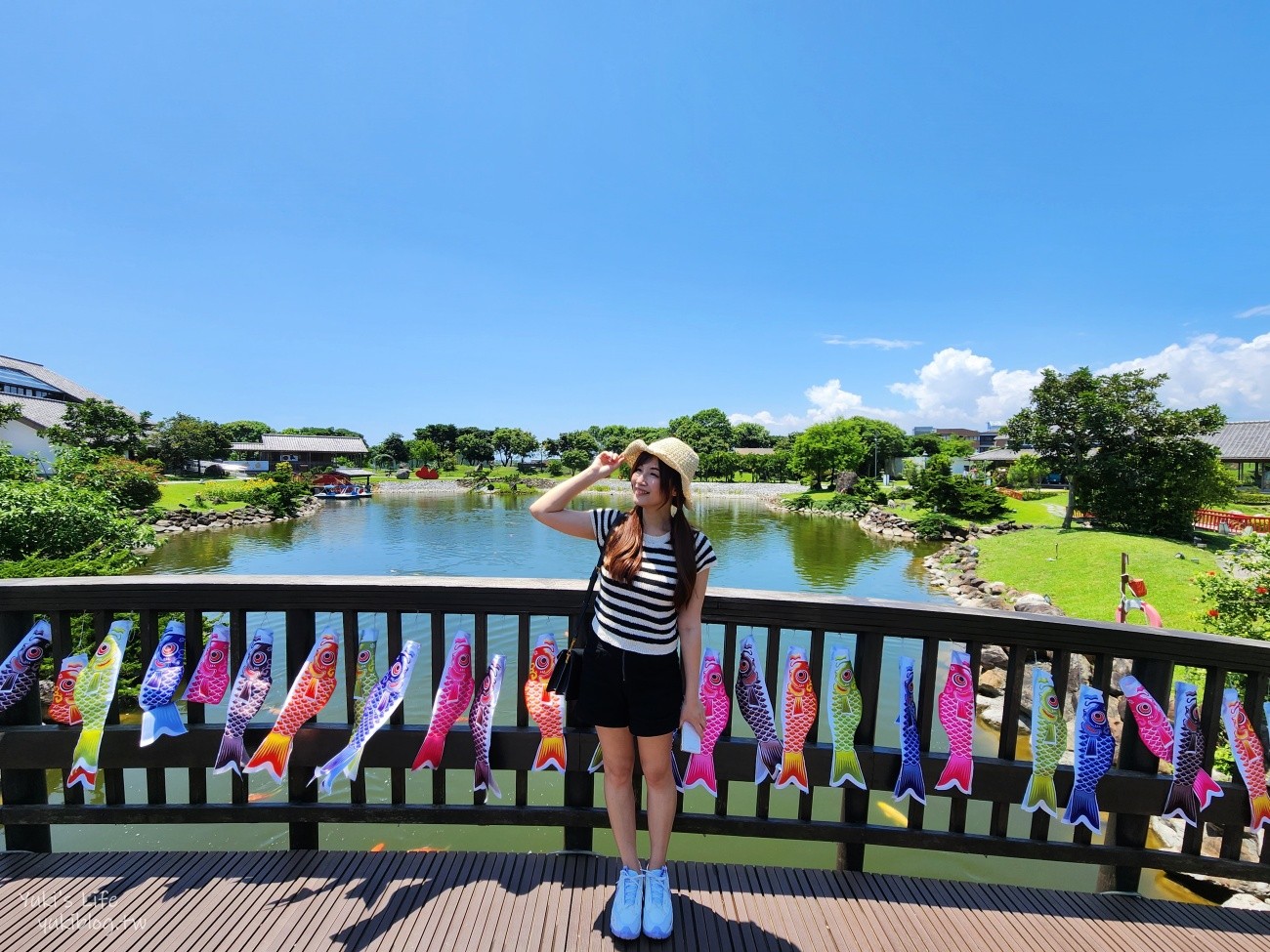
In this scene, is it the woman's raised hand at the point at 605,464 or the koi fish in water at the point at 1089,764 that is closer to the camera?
the woman's raised hand at the point at 605,464

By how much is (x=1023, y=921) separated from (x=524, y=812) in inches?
67.9

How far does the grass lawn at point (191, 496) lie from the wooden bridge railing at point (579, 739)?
95.0 feet

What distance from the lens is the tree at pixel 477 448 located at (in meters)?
63.5

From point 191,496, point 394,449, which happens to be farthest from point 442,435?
point 191,496

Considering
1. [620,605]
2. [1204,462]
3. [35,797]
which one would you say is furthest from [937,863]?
[1204,462]

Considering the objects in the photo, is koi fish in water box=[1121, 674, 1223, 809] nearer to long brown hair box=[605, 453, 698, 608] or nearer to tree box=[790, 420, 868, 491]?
long brown hair box=[605, 453, 698, 608]

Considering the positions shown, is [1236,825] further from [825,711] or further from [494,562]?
[494,562]

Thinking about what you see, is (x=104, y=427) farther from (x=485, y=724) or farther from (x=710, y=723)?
(x=710, y=723)

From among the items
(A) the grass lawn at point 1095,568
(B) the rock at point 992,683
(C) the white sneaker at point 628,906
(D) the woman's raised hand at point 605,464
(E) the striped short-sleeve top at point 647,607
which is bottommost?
(B) the rock at point 992,683

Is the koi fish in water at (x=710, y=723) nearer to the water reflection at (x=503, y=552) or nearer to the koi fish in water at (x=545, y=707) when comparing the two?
the koi fish in water at (x=545, y=707)

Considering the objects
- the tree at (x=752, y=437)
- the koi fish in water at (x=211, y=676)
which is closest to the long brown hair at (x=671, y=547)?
the koi fish in water at (x=211, y=676)

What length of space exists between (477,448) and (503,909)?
6441 cm

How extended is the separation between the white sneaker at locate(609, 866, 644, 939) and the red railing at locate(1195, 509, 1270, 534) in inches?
848

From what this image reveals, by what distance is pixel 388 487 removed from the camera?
4791 centimetres
